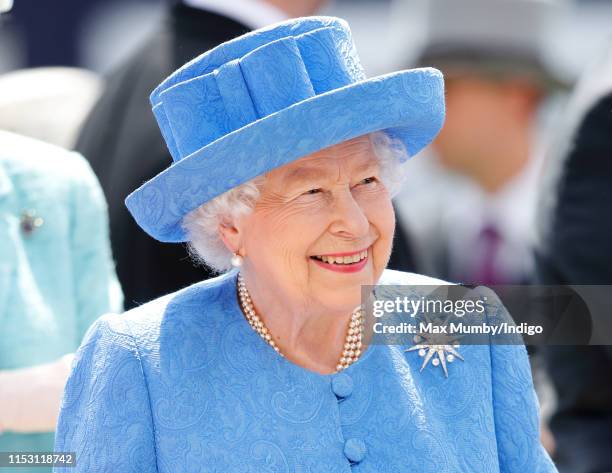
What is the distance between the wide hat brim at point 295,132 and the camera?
9.15 feet

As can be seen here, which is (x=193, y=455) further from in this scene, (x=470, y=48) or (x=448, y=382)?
(x=470, y=48)

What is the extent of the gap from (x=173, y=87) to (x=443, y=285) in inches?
33.5

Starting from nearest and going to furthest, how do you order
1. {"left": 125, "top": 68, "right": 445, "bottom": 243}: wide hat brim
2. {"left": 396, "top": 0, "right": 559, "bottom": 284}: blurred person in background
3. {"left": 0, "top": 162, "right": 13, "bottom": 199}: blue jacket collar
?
1. {"left": 125, "top": 68, "right": 445, "bottom": 243}: wide hat brim
2. {"left": 0, "top": 162, "right": 13, "bottom": 199}: blue jacket collar
3. {"left": 396, "top": 0, "right": 559, "bottom": 284}: blurred person in background

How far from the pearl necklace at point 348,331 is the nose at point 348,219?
0.94 ft

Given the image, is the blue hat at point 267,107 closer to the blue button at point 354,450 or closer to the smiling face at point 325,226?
the smiling face at point 325,226

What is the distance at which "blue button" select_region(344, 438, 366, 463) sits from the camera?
297 cm

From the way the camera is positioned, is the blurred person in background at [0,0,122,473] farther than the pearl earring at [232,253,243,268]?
Yes

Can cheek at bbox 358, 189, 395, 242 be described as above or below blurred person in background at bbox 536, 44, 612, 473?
above

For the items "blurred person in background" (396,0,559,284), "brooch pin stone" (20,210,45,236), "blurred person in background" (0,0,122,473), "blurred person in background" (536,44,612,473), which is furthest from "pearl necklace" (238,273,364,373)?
"blurred person in background" (396,0,559,284)

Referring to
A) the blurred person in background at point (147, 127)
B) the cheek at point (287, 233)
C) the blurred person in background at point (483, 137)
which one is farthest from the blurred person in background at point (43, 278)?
the blurred person in background at point (483, 137)

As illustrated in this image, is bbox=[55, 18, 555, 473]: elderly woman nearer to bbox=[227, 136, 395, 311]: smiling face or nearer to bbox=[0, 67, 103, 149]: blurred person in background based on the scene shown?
Answer: bbox=[227, 136, 395, 311]: smiling face

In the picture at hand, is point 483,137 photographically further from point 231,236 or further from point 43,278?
point 231,236

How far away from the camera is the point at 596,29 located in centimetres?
700

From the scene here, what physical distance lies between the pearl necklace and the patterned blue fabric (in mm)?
19
